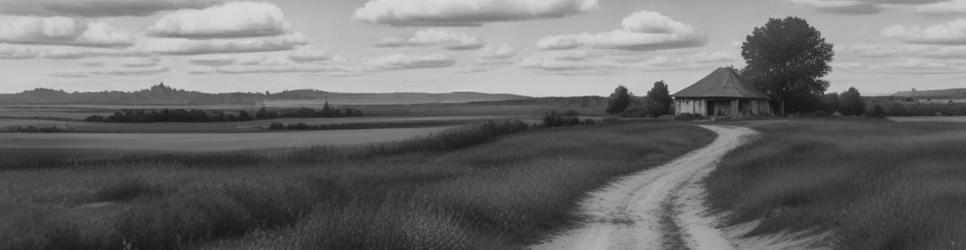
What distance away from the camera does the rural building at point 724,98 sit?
288 ft

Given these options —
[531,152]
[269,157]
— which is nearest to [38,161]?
[269,157]

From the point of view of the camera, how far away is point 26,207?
19266mm

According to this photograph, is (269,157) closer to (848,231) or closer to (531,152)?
(531,152)

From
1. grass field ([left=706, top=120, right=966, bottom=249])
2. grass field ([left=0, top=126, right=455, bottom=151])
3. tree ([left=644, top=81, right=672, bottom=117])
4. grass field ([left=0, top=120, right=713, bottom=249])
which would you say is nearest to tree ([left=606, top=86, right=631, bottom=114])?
tree ([left=644, top=81, right=672, bottom=117])

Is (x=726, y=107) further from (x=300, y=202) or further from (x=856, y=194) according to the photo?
(x=300, y=202)

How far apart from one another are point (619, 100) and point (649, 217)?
306 ft

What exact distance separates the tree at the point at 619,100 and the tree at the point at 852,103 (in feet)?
85.1

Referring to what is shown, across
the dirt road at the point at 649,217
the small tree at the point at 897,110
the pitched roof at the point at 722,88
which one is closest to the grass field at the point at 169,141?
the dirt road at the point at 649,217

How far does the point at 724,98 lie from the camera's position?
88.1 metres

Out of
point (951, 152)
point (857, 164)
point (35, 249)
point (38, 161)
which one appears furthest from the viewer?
point (38, 161)

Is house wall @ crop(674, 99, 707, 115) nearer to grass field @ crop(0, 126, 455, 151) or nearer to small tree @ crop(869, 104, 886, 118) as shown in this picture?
small tree @ crop(869, 104, 886, 118)

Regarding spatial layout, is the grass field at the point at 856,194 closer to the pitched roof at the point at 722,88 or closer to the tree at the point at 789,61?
the pitched roof at the point at 722,88

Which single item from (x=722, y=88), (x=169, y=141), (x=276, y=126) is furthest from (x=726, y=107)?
(x=169, y=141)

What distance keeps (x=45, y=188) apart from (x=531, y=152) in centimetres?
2100
